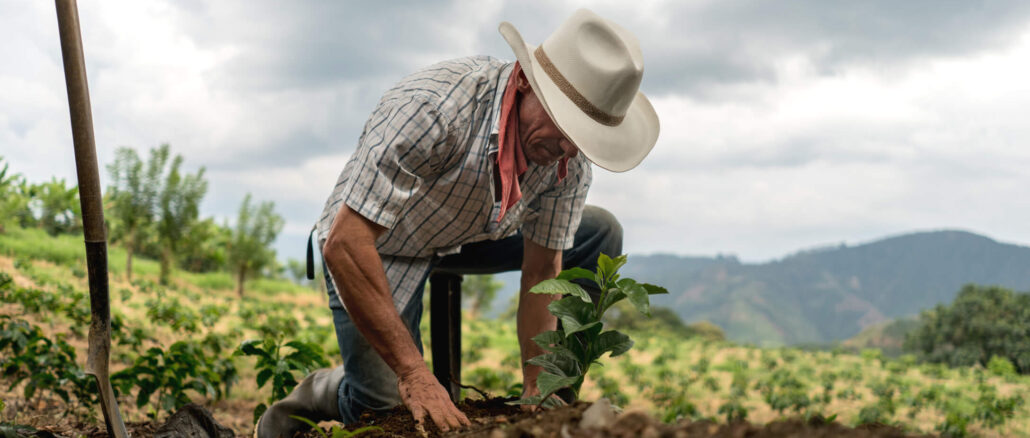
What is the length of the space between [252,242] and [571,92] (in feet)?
47.8

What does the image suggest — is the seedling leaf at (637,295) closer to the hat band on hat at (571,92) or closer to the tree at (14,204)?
the hat band on hat at (571,92)

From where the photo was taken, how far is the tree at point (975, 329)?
58.2ft

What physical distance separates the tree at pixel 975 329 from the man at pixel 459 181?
1860 centimetres

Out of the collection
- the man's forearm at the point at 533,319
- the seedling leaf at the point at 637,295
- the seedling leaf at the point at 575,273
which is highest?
the seedling leaf at the point at 575,273

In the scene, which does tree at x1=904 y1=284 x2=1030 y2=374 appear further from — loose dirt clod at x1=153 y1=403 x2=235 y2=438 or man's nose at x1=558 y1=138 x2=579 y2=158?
loose dirt clod at x1=153 y1=403 x2=235 y2=438

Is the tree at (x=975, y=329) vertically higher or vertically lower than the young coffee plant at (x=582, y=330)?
lower

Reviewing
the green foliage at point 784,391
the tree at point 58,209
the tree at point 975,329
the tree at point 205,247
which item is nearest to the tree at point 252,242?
the tree at point 205,247

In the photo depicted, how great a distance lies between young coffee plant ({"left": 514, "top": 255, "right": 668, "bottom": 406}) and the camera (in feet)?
5.62

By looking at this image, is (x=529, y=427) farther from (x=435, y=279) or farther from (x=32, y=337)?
(x=32, y=337)

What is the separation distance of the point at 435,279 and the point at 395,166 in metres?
1.46

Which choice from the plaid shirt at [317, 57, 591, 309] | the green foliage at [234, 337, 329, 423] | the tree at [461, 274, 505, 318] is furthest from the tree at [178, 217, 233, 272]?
the plaid shirt at [317, 57, 591, 309]

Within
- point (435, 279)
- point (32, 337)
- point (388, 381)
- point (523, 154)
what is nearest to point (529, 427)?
point (523, 154)

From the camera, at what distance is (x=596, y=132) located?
2070 mm

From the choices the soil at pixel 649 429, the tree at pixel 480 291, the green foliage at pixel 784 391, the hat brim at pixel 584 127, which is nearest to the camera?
the soil at pixel 649 429
